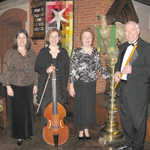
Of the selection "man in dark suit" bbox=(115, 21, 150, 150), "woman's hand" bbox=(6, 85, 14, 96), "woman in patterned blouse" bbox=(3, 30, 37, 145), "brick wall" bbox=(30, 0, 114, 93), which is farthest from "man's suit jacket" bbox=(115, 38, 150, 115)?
"brick wall" bbox=(30, 0, 114, 93)

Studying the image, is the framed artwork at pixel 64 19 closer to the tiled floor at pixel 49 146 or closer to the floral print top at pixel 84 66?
the floral print top at pixel 84 66

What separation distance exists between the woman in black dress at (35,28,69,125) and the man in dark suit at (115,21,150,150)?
30.5 inches

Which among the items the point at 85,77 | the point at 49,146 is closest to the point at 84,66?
the point at 85,77

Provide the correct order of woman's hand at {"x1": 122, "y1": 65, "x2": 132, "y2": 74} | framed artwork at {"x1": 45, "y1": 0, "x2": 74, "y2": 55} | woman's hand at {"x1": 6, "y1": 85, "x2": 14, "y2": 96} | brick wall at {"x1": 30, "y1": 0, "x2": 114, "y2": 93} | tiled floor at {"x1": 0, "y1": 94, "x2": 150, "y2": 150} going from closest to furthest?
woman's hand at {"x1": 122, "y1": 65, "x2": 132, "y2": 74}
woman's hand at {"x1": 6, "y1": 85, "x2": 14, "y2": 96}
tiled floor at {"x1": 0, "y1": 94, "x2": 150, "y2": 150}
brick wall at {"x1": 30, "y1": 0, "x2": 114, "y2": 93}
framed artwork at {"x1": 45, "y1": 0, "x2": 74, "y2": 55}

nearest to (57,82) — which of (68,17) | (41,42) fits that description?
(68,17)

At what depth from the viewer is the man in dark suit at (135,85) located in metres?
2.34

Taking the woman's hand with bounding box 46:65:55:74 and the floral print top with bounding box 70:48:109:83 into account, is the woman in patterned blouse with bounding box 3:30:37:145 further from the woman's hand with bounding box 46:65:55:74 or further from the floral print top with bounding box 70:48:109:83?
the floral print top with bounding box 70:48:109:83

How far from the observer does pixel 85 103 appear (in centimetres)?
289

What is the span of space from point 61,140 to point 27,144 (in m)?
0.60

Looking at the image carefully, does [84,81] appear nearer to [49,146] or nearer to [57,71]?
[57,71]

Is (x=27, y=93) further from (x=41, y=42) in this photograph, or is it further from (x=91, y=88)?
(x=41, y=42)

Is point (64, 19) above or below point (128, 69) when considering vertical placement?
above

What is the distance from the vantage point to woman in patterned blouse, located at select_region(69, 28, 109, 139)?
2.81m

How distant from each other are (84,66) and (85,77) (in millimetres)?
155
